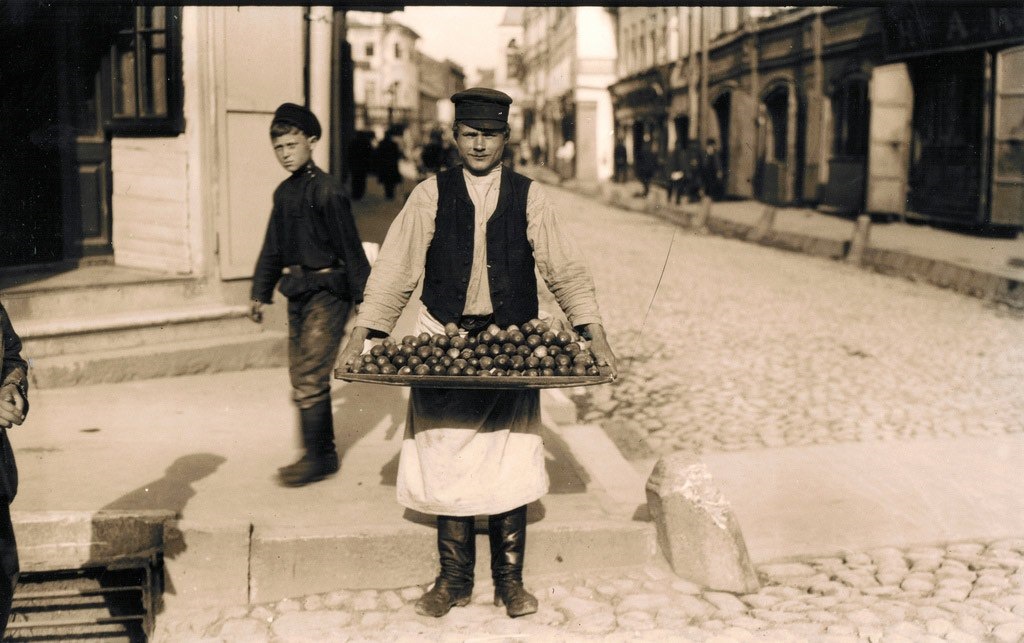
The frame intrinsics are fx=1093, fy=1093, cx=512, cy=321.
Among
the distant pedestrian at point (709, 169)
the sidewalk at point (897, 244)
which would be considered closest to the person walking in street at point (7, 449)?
the sidewalk at point (897, 244)

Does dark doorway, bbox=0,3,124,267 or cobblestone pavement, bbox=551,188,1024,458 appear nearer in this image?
cobblestone pavement, bbox=551,188,1024,458

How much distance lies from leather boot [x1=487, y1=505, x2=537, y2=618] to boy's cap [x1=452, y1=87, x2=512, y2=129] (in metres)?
1.47

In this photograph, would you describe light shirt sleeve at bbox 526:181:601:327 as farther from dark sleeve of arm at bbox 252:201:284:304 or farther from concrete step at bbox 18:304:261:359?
concrete step at bbox 18:304:261:359

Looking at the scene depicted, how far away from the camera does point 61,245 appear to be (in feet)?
29.5

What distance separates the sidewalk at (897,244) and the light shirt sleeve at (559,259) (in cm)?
1021

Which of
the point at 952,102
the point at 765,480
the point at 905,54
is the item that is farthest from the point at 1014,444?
the point at 905,54

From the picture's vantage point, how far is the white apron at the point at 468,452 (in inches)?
162

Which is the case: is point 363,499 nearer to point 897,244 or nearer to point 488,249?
point 488,249

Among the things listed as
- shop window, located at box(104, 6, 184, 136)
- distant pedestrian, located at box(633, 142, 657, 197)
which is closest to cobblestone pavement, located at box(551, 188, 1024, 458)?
shop window, located at box(104, 6, 184, 136)

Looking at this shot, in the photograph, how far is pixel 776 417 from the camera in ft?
24.6

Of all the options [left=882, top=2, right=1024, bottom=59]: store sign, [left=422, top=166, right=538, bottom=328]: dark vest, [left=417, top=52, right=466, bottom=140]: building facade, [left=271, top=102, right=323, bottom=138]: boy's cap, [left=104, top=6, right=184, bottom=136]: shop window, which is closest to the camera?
[left=422, top=166, right=538, bottom=328]: dark vest

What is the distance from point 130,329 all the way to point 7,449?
480cm

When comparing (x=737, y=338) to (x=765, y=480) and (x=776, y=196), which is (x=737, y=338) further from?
(x=776, y=196)

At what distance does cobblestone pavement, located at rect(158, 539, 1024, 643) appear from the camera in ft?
13.4
